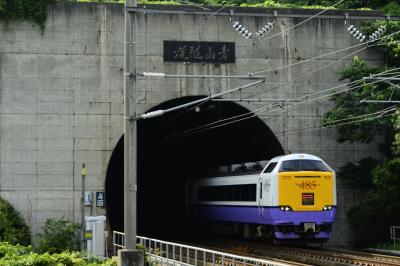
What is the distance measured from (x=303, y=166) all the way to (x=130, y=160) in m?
11.8

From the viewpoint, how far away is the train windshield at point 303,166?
31.9m

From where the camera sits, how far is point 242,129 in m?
42.8

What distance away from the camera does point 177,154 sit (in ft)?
178

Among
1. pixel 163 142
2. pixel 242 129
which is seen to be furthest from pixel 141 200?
pixel 242 129

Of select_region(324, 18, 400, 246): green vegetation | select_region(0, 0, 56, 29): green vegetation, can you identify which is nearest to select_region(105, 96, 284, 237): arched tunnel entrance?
select_region(324, 18, 400, 246): green vegetation

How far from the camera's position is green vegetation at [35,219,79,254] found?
32778 millimetres

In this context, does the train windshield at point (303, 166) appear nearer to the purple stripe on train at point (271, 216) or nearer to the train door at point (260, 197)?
the purple stripe on train at point (271, 216)

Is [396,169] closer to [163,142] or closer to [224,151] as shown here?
[224,151]

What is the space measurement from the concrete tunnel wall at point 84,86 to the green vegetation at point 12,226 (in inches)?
24.1

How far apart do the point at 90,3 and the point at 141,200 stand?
2422 centimetres

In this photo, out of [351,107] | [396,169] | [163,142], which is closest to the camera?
[396,169]

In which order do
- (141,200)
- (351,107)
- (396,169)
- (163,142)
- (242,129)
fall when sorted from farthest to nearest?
(141,200) → (163,142) → (242,129) → (351,107) → (396,169)

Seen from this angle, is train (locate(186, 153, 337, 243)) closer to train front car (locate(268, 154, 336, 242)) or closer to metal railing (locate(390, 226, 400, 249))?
train front car (locate(268, 154, 336, 242))

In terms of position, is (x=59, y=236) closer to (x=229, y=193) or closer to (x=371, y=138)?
(x=229, y=193)
